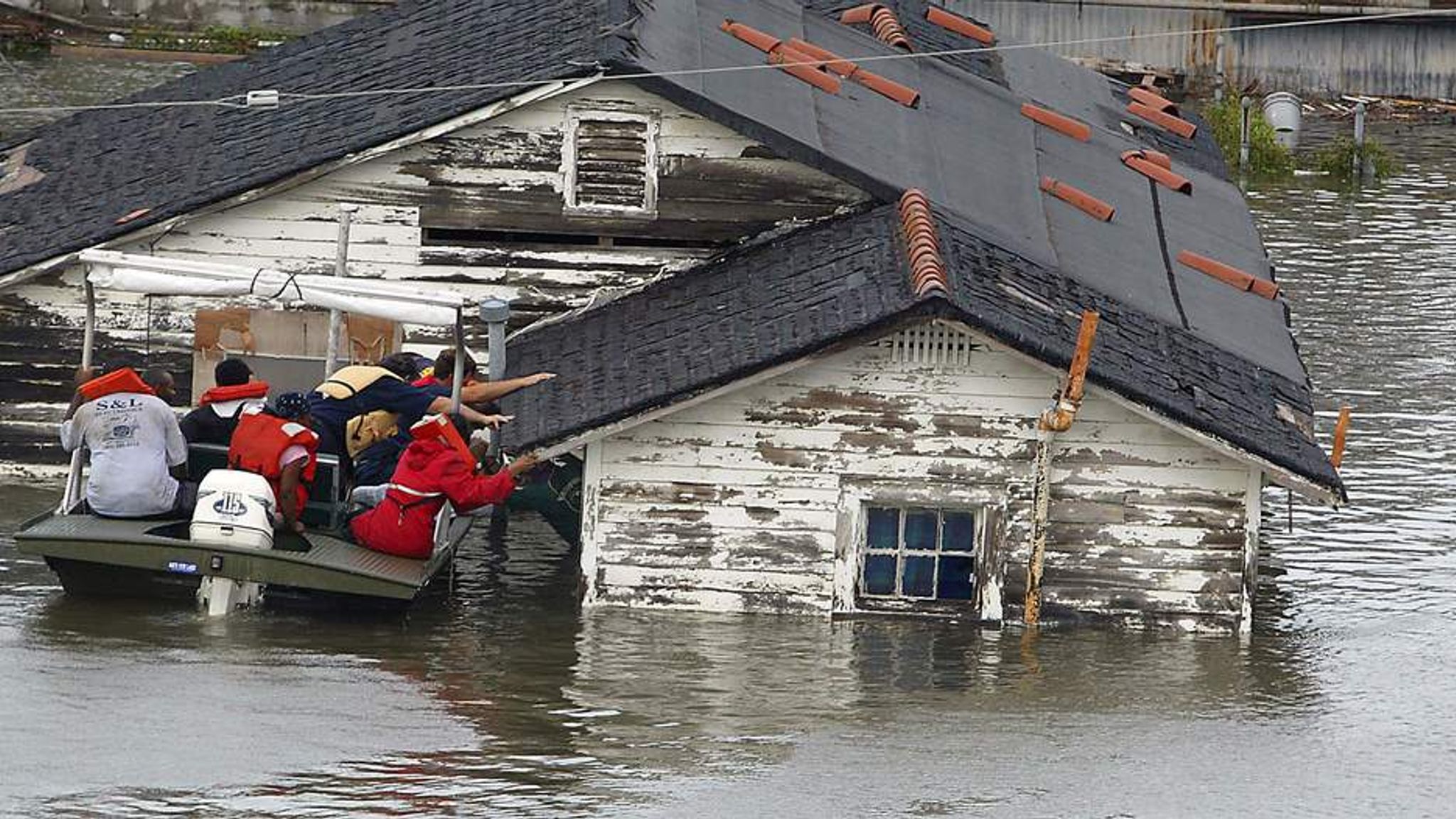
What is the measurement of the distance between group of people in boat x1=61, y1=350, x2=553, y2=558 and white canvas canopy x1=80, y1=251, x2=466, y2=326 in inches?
23.7

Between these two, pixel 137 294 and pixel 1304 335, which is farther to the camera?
pixel 1304 335

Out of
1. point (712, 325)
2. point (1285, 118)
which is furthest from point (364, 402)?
point (1285, 118)

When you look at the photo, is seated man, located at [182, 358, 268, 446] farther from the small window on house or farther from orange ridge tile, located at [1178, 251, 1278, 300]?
orange ridge tile, located at [1178, 251, 1278, 300]

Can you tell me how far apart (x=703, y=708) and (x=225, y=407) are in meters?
4.52

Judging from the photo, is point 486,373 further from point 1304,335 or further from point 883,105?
point 1304,335

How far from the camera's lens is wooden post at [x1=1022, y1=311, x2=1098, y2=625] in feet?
60.0

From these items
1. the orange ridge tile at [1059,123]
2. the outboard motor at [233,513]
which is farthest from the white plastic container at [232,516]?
the orange ridge tile at [1059,123]

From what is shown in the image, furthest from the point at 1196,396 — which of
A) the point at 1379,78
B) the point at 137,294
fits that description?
the point at 1379,78

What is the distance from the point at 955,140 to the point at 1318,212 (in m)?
15.4

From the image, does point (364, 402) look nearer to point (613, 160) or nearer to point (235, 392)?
point (235, 392)

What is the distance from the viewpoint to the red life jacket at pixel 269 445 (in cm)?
1825

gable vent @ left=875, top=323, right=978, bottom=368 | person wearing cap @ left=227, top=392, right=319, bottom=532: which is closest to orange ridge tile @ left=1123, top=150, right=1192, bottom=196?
gable vent @ left=875, top=323, right=978, bottom=368

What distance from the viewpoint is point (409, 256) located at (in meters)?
21.8

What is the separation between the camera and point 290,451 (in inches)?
722
